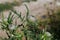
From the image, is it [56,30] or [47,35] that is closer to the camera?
[47,35]

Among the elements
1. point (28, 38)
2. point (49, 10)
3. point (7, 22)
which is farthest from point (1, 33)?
point (49, 10)

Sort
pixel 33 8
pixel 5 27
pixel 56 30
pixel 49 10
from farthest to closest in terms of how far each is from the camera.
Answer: pixel 33 8
pixel 49 10
pixel 56 30
pixel 5 27

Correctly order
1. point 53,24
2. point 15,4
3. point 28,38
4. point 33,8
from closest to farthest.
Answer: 1. point 28,38
2. point 53,24
3. point 33,8
4. point 15,4

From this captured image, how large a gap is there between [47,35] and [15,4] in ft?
24.3

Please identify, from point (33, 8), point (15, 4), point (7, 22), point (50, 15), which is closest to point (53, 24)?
point (50, 15)

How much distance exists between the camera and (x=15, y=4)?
12984mm

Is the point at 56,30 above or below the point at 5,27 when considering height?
below

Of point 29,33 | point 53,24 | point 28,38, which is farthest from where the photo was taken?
point 53,24

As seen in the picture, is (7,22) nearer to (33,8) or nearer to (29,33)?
(29,33)

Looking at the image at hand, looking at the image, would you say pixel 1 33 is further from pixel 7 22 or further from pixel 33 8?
pixel 33 8

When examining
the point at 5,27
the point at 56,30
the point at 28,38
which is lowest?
the point at 56,30

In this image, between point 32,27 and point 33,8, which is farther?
point 33,8

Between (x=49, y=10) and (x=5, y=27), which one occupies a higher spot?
(x=5, y=27)

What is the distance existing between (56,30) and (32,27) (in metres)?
3.94
